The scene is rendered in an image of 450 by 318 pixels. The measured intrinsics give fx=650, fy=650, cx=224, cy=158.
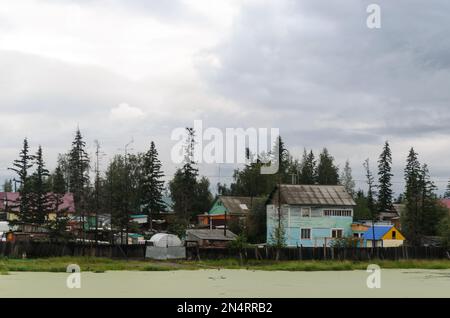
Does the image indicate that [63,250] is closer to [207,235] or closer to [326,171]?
[207,235]

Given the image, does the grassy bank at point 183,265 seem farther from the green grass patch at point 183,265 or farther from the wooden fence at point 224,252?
the wooden fence at point 224,252

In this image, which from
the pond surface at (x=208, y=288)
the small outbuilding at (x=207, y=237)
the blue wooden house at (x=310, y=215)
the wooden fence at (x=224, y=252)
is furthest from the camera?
the blue wooden house at (x=310, y=215)

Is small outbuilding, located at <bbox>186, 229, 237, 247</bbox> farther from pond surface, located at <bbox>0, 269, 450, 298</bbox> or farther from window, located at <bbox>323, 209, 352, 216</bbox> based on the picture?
pond surface, located at <bbox>0, 269, 450, 298</bbox>

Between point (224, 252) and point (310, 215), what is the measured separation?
1672 cm

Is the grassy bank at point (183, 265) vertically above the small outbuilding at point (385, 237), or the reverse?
the small outbuilding at point (385, 237)

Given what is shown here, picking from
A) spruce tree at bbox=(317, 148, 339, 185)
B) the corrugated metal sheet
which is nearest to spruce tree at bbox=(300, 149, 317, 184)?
spruce tree at bbox=(317, 148, 339, 185)

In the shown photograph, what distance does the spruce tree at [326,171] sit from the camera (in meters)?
95.8

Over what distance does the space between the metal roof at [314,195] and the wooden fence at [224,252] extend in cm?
1308

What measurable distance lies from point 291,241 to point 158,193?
70.8ft

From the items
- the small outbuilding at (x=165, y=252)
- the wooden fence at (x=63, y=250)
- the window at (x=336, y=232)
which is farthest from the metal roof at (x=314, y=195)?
the wooden fence at (x=63, y=250)

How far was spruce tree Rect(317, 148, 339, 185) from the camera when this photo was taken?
95.8 m

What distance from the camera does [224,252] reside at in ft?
142
